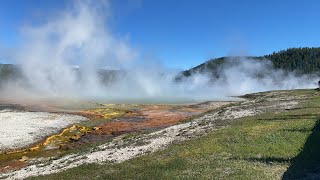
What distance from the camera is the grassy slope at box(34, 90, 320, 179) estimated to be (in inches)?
1020

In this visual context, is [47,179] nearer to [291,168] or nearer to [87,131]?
[291,168]

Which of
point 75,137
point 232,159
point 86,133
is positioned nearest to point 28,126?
point 86,133

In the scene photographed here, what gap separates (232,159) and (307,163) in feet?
17.5

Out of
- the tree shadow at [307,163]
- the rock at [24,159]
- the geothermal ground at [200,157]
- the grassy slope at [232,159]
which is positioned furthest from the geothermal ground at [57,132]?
the tree shadow at [307,163]

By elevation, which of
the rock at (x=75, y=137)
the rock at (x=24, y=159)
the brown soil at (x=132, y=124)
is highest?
the brown soil at (x=132, y=124)

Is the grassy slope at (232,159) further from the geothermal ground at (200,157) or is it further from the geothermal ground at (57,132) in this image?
the geothermal ground at (57,132)

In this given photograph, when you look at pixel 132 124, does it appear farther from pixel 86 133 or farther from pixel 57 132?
pixel 57 132

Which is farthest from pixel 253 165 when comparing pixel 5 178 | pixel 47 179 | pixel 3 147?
pixel 3 147

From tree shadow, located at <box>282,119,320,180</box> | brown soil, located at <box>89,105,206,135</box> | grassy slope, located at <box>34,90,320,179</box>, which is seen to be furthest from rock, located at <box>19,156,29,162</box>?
tree shadow, located at <box>282,119,320,180</box>

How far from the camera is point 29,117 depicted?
269ft

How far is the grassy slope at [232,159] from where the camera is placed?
25906mm

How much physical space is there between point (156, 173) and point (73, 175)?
6.95 metres

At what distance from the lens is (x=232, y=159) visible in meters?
29.9

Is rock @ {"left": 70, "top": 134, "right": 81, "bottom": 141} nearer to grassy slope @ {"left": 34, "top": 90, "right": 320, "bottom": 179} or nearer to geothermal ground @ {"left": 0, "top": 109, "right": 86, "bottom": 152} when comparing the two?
geothermal ground @ {"left": 0, "top": 109, "right": 86, "bottom": 152}
